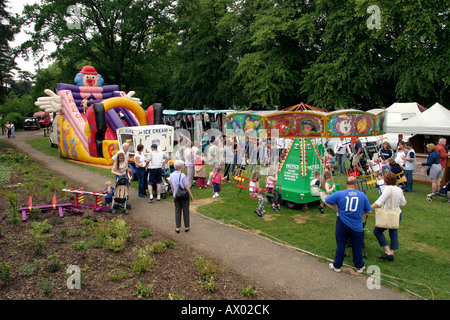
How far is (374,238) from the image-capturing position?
8.00 metres

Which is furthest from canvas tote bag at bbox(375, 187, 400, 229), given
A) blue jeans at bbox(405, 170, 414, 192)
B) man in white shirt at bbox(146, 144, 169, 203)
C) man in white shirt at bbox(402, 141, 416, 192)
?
blue jeans at bbox(405, 170, 414, 192)

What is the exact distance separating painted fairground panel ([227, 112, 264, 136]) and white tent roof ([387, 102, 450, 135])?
8.28 metres

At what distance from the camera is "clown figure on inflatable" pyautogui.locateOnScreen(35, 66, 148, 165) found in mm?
17469

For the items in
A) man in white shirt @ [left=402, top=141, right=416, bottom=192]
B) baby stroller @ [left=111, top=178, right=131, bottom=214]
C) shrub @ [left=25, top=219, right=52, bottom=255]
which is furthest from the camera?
man in white shirt @ [left=402, top=141, right=416, bottom=192]

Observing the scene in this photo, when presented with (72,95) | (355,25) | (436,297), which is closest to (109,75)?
(72,95)

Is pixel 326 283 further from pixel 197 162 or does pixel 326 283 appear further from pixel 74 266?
pixel 197 162

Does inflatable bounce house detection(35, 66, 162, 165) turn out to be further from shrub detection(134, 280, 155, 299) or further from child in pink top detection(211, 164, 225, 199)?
shrub detection(134, 280, 155, 299)

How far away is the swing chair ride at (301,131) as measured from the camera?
29.8ft

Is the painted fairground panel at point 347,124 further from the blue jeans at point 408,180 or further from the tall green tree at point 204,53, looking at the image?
the tall green tree at point 204,53

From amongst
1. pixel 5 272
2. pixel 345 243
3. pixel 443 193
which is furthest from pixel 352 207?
pixel 443 193

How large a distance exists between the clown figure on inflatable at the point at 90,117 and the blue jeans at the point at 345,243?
1368 cm

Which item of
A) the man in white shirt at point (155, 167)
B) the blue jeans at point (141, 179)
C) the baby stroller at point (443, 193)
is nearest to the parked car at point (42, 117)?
the blue jeans at point (141, 179)

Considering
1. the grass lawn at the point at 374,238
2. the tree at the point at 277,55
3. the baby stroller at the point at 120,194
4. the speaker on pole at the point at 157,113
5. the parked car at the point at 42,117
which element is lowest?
the grass lawn at the point at 374,238

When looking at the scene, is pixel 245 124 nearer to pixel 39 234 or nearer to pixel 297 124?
pixel 297 124
